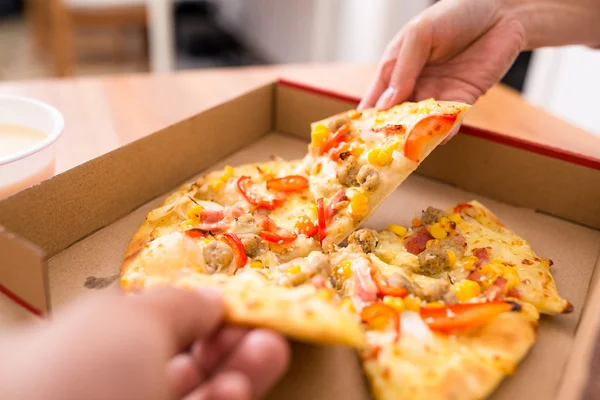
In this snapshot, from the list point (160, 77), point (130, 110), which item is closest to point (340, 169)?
point (130, 110)

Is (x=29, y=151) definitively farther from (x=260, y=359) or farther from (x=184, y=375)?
(x=260, y=359)

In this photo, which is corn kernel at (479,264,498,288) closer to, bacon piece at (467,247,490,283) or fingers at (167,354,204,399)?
bacon piece at (467,247,490,283)

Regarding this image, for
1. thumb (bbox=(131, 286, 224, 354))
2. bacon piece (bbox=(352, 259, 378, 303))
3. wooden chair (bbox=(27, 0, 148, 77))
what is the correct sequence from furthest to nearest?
wooden chair (bbox=(27, 0, 148, 77)) < bacon piece (bbox=(352, 259, 378, 303)) < thumb (bbox=(131, 286, 224, 354))

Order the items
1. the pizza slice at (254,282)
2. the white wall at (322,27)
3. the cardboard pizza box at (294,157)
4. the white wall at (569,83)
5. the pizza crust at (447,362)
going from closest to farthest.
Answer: the pizza slice at (254,282) → the pizza crust at (447,362) → the cardboard pizza box at (294,157) → the white wall at (569,83) → the white wall at (322,27)

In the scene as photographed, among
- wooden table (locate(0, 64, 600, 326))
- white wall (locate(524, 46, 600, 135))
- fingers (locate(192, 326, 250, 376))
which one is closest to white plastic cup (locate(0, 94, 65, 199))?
wooden table (locate(0, 64, 600, 326))

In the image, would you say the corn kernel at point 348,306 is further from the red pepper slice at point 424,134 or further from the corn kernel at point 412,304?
the red pepper slice at point 424,134

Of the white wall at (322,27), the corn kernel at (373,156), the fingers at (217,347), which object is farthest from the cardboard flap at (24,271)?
the white wall at (322,27)
